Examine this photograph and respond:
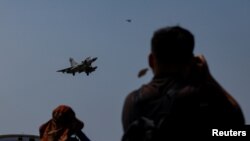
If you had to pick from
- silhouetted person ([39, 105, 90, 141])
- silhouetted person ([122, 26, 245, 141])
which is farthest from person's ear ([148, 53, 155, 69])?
silhouetted person ([39, 105, 90, 141])

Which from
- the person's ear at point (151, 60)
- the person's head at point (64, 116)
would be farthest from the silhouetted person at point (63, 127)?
the person's ear at point (151, 60)

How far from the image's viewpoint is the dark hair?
4.00 metres

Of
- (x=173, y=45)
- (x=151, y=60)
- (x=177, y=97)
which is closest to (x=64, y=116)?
(x=151, y=60)

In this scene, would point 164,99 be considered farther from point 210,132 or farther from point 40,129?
point 40,129

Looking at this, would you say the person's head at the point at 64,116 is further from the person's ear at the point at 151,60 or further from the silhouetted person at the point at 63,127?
the person's ear at the point at 151,60

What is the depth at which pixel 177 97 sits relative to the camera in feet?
12.6

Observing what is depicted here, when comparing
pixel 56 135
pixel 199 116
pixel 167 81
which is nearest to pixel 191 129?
pixel 199 116

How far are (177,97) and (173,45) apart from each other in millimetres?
350

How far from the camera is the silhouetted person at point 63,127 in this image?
26.1 feet

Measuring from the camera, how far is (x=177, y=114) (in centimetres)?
381

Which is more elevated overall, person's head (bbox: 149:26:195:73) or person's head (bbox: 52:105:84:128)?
person's head (bbox: 149:26:195:73)

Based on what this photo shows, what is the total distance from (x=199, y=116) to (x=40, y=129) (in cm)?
466

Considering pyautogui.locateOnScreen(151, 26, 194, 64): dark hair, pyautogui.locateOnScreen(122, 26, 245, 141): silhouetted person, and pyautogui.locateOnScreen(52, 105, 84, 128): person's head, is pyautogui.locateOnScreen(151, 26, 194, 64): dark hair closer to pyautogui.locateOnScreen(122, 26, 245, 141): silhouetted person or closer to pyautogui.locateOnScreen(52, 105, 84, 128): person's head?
pyautogui.locateOnScreen(122, 26, 245, 141): silhouetted person

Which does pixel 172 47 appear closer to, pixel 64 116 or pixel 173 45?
pixel 173 45
